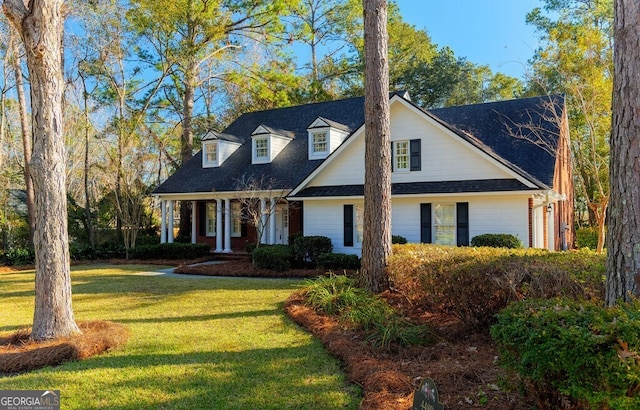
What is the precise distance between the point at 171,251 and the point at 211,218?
170 inches

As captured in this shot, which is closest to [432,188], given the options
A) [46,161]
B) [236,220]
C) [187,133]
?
[46,161]

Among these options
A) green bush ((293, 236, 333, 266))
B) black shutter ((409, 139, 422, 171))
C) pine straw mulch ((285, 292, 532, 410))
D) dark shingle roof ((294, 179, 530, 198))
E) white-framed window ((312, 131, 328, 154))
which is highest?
white-framed window ((312, 131, 328, 154))

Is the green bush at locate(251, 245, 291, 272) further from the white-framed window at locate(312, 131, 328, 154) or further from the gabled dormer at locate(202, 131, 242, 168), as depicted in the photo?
the gabled dormer at locate(202, 131, 242, 168)

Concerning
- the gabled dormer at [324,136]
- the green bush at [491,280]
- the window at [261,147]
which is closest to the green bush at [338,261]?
the gabled dormer at [324,136]

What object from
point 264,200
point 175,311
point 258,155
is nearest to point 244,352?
point 175,311

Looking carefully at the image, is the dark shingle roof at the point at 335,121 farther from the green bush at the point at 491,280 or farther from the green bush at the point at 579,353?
the green bush at the point at 579,353

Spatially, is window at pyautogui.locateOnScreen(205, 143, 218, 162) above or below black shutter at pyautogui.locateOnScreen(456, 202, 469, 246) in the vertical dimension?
above

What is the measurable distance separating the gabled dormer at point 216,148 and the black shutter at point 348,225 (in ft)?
28.6

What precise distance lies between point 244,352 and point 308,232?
1138 cm

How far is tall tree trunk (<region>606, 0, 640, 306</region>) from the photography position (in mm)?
3967

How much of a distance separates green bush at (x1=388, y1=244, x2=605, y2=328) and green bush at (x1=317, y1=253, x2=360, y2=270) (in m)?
6.82

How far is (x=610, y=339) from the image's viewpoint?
2.79 metres

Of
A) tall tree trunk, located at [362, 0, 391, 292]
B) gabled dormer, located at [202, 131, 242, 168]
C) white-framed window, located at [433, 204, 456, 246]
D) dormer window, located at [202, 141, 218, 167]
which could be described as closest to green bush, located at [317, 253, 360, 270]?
white-framed window, located at [433, 204, 456, 246]

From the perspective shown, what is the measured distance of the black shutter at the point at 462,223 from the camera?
14.5 meters
